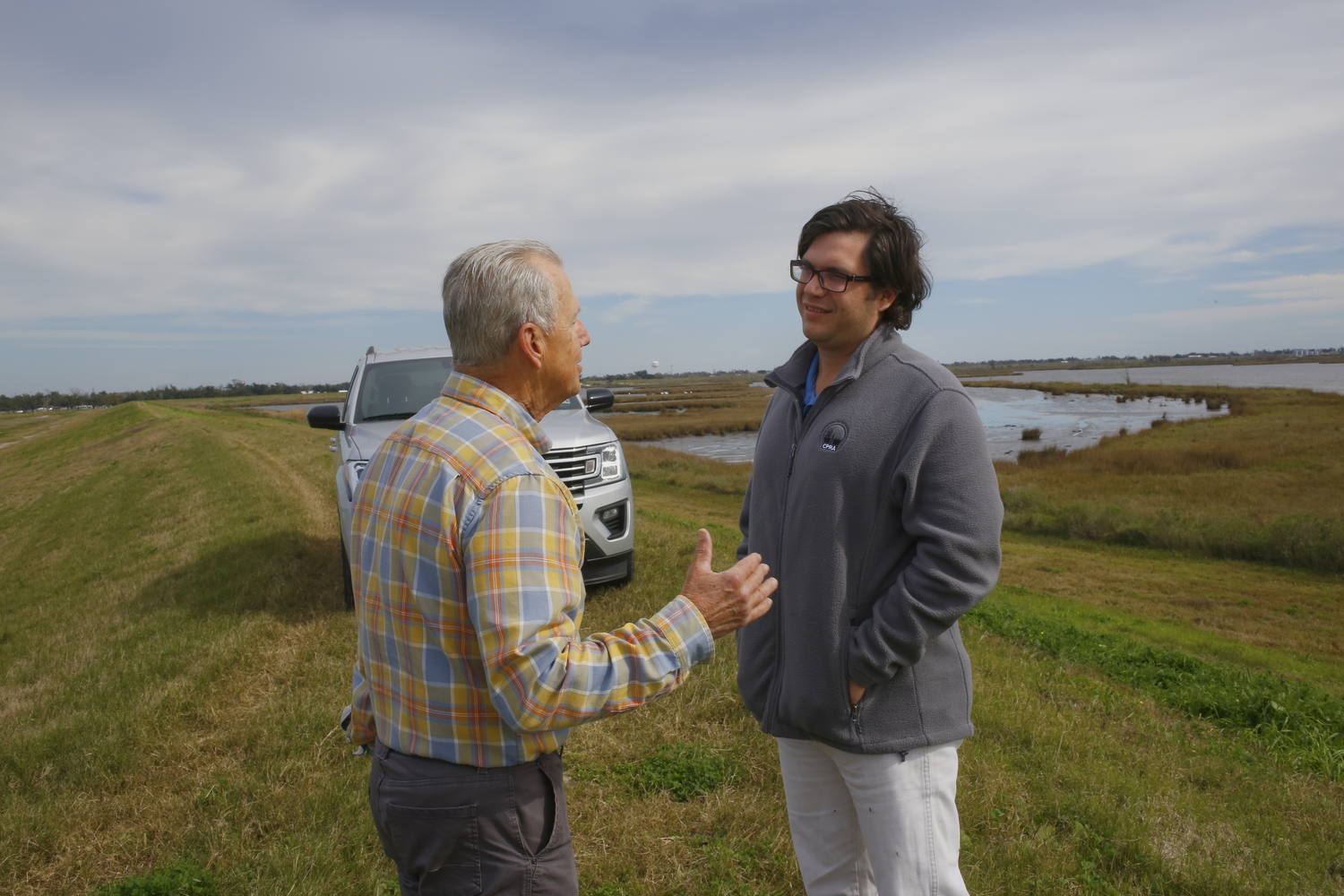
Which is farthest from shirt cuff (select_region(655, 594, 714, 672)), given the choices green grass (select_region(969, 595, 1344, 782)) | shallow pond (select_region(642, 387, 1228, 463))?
shallow pond (select_region(642, 387, 1228, 463))

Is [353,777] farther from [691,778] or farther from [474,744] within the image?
[474,744]

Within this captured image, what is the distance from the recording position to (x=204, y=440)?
70.3 feet

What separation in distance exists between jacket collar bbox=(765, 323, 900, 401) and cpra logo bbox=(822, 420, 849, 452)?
0.13 metres

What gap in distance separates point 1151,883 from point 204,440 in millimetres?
23642

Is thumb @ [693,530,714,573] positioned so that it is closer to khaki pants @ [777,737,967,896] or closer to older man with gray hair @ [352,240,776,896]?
older man with gray hair @ [352,240,776,896]

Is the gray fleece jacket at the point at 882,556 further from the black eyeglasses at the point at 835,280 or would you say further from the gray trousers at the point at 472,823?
the gray trousers at the point at 472,823

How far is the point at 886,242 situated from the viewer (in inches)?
88.6

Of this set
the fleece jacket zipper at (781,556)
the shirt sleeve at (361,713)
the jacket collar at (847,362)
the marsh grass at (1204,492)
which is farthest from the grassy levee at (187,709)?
the marsh grass at (1204,492)

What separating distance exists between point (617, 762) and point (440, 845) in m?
2.45

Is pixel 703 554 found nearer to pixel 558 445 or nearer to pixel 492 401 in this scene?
pixel 492 401

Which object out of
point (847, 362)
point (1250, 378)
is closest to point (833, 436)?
point (847, 362)

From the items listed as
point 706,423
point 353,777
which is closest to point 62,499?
point 353,777

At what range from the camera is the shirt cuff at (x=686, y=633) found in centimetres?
148

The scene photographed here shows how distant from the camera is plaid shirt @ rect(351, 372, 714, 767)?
137 centimetres
